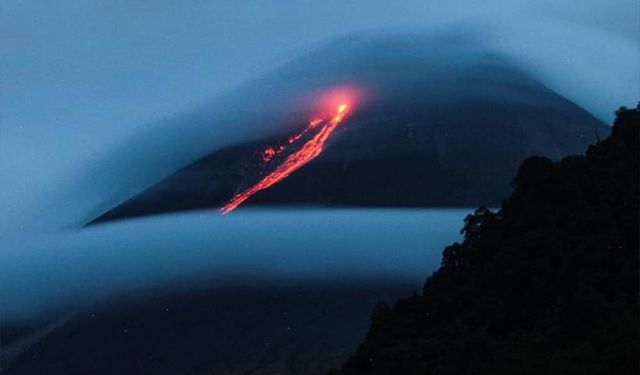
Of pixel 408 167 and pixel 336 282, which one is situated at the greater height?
pixel 408 167

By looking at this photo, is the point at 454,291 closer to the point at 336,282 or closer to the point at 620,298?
the point at 620,298

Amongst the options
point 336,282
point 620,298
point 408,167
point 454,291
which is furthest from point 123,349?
point 408,167

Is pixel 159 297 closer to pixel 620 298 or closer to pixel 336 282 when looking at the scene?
pixel 336 282

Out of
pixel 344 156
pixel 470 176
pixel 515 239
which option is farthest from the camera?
pixel 344 156

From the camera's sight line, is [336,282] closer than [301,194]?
Yes

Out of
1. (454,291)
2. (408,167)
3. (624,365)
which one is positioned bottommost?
(624,365)

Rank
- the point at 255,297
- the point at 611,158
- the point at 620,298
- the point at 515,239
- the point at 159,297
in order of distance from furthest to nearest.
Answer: the point at 159,297 → the point at 255,297 → the point at 611,158 → the point at 515,239 → the point at 620,298
